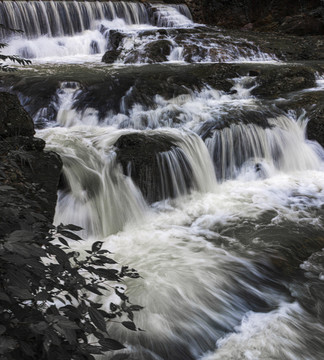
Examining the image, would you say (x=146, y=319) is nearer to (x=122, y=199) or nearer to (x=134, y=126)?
(x=122, y=199)

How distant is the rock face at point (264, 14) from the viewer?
16.2 m

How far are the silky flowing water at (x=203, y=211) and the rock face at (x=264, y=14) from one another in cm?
825

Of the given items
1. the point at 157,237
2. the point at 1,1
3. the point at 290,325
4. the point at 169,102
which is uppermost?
the point at 1,1

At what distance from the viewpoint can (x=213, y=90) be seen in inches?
332

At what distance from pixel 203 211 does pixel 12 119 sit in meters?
3.15

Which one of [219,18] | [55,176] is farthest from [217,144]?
[219,18]

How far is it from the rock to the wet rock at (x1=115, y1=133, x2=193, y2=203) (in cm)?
147

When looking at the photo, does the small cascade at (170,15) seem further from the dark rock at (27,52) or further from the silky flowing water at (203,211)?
the silky flowing water at (203,211)

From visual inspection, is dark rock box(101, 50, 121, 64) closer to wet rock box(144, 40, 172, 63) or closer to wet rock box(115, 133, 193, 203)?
wet rock box(144, 40, 172, 63)

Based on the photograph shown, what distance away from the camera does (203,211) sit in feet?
17.3

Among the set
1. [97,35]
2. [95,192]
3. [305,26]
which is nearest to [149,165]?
[95,192]

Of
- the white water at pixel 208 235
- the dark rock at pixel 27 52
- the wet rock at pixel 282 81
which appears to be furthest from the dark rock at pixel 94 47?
the white water at pixel 208 235

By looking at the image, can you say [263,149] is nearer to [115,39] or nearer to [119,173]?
[119,173]

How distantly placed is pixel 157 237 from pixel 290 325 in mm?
2054
